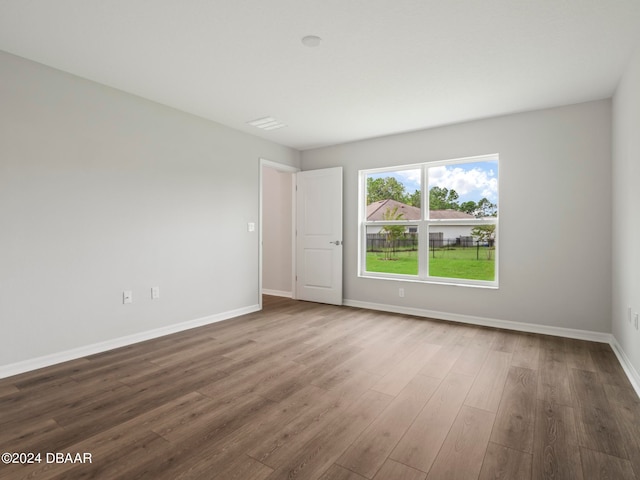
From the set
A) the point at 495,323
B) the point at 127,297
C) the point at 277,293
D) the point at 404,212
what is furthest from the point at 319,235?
the point at 127,297

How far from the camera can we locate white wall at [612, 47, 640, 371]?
8.43 ft

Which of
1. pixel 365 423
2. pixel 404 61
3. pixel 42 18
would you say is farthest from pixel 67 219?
pixel 404 61

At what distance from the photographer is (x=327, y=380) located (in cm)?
263

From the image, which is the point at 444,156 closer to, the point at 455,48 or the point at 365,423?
the point at 455,48

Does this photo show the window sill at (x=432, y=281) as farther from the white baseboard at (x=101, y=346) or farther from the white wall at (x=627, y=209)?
the white baseboard at (x=101, y=346)

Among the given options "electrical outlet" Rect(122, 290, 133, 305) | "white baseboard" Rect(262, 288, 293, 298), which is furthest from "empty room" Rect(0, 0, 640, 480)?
"white baseboard" Rect(262, 288, 293, 298)

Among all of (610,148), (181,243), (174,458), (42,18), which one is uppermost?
(42,18)

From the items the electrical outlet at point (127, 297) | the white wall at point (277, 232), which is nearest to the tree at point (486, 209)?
the white wall at point (277, 232)

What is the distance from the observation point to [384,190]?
203 inches

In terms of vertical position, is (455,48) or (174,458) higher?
(455,48)

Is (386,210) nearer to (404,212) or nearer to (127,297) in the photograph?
(404,212)

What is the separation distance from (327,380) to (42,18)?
10.6 feet

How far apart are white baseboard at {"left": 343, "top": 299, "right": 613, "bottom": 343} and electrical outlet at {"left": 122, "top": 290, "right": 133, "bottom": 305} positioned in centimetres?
305

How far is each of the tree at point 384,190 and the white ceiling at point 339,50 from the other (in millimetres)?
1325
